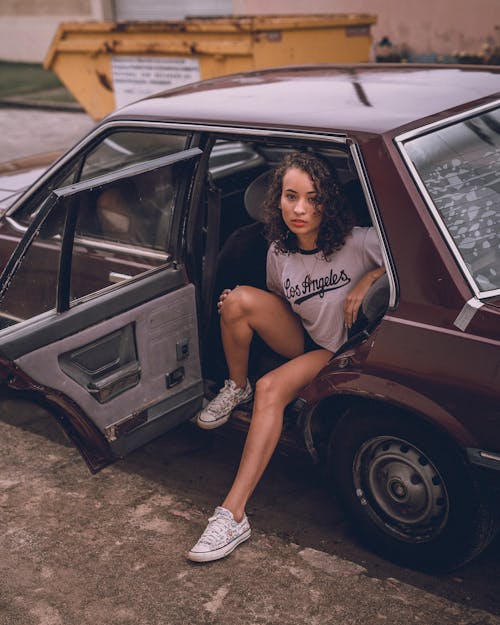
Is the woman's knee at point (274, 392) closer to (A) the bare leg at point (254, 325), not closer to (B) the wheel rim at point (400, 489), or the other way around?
(A) the bare leg at point (254, 325)

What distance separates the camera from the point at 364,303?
2.96 metres

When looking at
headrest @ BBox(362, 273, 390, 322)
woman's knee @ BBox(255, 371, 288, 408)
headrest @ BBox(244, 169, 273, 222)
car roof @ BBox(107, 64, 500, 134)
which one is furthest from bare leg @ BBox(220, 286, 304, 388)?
car roof @ BBox(107, 64, 500, 134)

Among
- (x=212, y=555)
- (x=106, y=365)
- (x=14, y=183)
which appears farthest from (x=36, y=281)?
(x=14, y=183)

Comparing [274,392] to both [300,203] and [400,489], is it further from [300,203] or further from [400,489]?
[300,203]

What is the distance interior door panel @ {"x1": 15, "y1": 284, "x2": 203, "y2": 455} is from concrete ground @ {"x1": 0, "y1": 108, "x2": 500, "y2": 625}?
0.40m

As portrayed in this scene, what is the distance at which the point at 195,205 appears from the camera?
11.2 ft

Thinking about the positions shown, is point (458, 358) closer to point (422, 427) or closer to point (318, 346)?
point (422, 427)

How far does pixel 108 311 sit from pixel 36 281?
0.29m

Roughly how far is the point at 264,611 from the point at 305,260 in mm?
1319

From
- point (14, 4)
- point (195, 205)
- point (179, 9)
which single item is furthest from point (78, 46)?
point (14, 4)

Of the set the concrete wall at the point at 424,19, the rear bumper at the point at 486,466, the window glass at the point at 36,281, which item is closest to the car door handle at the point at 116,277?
the window glass at the point at 36,281

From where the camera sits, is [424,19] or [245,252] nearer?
[245,252]

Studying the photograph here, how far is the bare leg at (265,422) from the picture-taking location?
3.14 meters

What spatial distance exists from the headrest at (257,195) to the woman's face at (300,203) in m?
0.33
